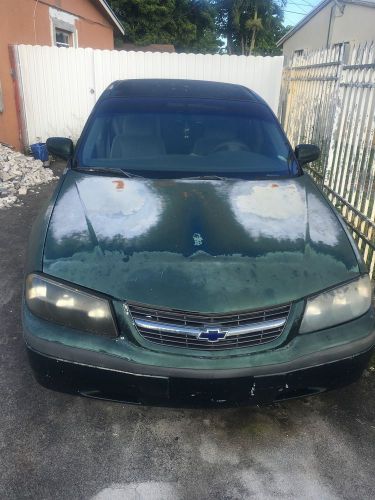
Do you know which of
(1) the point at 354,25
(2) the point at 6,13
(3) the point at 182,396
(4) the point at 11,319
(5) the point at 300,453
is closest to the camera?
(3) the point at 182,396

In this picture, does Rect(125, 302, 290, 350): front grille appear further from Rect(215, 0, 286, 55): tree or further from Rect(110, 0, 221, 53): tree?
Rect(215, 0, 286, 55): tree

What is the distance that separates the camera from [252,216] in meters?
2.51

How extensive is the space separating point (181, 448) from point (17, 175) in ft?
20.3

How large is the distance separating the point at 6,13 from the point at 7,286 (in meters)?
7.08

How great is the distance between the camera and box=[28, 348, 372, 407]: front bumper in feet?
6.35

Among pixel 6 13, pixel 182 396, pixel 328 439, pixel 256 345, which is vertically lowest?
pixel 328 439

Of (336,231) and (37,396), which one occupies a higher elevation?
(336,231)

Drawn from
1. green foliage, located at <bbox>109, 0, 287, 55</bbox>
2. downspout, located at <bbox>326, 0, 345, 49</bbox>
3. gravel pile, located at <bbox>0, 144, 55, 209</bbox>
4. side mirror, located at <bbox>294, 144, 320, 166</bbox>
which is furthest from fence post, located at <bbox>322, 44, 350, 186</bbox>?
green foliage, located at <bbox>109, 0, 287, 55</bbox>

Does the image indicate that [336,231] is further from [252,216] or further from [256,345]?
[256,345]

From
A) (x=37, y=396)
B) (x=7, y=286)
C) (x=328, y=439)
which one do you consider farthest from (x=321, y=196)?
(x=7, y=286)

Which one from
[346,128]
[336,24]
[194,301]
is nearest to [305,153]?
[346,128]

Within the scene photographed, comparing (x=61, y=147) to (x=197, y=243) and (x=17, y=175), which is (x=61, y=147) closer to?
(x=197, y=243)

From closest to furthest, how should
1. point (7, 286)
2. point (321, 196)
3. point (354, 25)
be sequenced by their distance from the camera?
point (321, 196) < point (7, 286) < point (354, 25)

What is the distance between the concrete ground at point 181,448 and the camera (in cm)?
198
